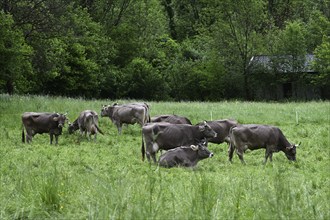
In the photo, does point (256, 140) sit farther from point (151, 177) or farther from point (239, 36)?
point (239, 36)

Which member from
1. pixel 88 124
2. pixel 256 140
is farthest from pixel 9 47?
pixel 256 140

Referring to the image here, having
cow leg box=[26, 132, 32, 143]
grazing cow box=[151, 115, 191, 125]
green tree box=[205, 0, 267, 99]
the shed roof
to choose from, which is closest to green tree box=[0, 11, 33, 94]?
cow leg box=[26, 132, 32, 143]

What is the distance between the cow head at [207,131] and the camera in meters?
16.3

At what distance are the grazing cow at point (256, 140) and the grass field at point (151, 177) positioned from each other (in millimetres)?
419

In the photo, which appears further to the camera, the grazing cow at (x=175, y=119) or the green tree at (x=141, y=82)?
the green tree at (x=141, y=82)

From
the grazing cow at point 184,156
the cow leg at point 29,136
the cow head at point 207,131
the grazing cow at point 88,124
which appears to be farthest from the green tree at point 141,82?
the grazing cow at point 184,156

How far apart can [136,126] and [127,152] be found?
28.0ft

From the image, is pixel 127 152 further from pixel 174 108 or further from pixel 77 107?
pixel 174 108

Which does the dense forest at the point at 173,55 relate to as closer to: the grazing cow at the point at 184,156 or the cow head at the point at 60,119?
the cow head at the point at 60,119

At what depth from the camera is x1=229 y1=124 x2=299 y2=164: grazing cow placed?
15695 mm

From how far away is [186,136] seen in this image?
1594cm

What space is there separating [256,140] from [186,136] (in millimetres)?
2087

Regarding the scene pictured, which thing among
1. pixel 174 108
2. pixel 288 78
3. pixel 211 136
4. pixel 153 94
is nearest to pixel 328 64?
pixel 288 78

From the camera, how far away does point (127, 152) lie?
661 inches
